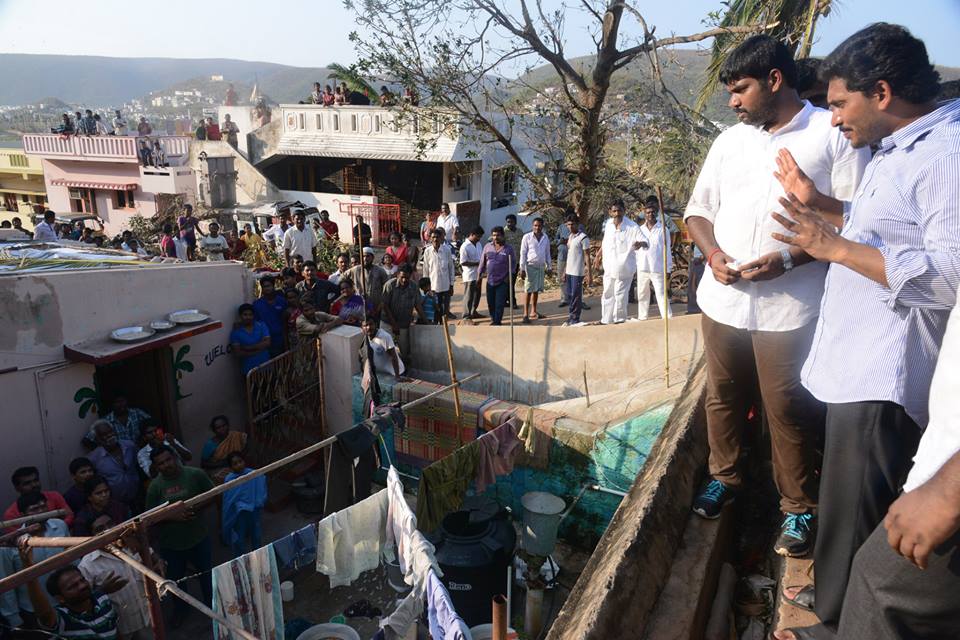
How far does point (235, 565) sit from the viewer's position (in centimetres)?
432

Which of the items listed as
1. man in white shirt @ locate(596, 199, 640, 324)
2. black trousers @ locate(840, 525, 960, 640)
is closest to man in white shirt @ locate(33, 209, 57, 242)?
man in white shirt @ locate(596, 199, 640, 324)

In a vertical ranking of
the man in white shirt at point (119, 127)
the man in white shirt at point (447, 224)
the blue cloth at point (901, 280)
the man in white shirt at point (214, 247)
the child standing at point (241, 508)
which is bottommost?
the child standing at point (241, 508)

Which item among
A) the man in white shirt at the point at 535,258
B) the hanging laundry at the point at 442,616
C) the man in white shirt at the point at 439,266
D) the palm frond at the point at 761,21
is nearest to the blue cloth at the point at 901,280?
the hanging laundry at the point at 442,616

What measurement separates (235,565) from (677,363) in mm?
Answer: 5359

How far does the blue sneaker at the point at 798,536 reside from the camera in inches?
105

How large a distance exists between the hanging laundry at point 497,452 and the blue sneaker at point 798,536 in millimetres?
3852

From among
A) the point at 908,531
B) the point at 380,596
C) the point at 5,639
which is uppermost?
the point at 908,531

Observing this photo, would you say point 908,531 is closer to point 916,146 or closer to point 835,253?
point 835,253

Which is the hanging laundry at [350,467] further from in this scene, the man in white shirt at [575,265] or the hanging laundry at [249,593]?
the man in white shirt at [575,265]

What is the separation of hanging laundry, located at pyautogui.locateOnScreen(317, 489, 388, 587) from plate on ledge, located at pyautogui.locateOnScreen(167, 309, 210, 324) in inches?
160

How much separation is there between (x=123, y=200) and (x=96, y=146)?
2144mm

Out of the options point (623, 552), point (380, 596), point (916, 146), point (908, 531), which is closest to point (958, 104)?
point (916, 146)

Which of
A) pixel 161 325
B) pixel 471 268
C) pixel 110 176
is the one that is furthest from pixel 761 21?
pixel 110 176

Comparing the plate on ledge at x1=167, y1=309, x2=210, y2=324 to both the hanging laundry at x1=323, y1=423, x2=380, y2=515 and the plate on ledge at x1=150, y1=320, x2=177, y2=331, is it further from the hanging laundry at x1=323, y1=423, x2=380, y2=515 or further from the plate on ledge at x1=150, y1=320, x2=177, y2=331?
the hanging laundry at x1=323, y1=423, x2=380, y2=515
